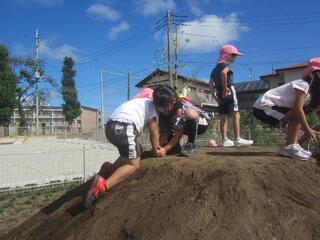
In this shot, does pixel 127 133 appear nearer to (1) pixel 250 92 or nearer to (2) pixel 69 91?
(1) pixel 250 92

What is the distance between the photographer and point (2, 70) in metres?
46.0

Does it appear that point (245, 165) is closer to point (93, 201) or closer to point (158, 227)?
point (158, 227)

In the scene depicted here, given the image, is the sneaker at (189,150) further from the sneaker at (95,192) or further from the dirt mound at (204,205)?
the sneaker at (95,192)

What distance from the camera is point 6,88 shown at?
45281mm

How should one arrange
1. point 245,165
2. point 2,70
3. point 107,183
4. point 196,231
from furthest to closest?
point 2,70 < point 107,183 < point 245,165 < point 196,231

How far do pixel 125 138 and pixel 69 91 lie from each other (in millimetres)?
62815

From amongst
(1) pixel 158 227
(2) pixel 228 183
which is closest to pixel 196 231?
(1) pixel 158 227

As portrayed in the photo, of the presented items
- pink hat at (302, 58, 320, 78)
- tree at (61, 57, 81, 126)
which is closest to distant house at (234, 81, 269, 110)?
tree at (61, 57, 81, 126)

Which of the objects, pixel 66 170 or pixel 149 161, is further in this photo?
pixel 66 170

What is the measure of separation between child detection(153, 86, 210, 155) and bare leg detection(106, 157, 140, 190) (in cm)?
68

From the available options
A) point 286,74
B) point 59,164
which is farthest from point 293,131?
point 286,74

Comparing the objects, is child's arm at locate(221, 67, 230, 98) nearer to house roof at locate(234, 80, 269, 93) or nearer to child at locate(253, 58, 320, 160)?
child at locate(253, 58, 320, 160)

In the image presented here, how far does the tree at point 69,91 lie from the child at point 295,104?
6234 cm

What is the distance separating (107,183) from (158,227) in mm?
1031
